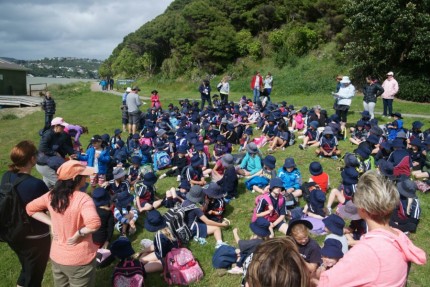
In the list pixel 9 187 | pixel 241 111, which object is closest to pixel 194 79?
pixel 241 111

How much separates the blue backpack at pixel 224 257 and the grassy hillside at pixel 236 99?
13 centimetres

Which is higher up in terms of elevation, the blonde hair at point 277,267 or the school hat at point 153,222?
the blonde hair at point 277,267

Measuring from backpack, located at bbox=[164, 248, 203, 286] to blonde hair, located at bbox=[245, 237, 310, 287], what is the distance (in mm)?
3180

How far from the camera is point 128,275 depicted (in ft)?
15.2

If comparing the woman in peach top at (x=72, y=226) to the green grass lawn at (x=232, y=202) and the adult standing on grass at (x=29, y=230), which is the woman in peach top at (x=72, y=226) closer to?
the adult standing on grass at (x=29, y=230)

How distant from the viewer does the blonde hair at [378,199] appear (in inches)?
89.3

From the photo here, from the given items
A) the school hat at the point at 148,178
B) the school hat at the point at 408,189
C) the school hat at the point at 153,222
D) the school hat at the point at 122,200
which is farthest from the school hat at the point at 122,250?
the school hat at the point at 408,189

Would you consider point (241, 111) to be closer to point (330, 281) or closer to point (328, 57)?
point (330, 281)

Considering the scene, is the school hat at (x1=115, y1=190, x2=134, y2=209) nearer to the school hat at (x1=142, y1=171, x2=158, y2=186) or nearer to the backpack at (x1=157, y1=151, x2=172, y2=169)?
the school hat at (x1=142, y1=171, x2=158, y2=186)

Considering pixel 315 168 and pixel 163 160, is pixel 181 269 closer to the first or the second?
pixel 315 168

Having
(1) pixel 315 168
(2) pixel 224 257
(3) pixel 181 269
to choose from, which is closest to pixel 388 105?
(1) pixel 315 168

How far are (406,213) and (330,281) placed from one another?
14.6ft

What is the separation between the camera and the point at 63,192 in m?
3.29

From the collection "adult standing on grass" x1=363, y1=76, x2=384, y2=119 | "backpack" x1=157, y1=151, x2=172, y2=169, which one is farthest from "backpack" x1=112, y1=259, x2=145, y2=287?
"adult standing on grass" x1=363, y1=76, x2=384, y2=119
